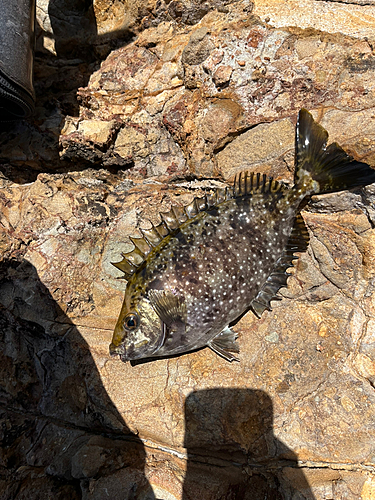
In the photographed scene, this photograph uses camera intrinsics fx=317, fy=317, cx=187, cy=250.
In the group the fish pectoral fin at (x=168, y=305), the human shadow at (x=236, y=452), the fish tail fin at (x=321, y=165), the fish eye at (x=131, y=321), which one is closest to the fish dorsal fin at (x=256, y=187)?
the fish tail fin at (x=321, y=165)

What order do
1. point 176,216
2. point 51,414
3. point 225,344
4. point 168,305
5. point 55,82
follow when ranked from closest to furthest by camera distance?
point 168,305 → point 225,344 → point 176,216 → point 51,414 → point 55,82

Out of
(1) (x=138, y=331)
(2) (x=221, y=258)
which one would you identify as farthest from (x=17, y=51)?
(1) (x=138, y=331)

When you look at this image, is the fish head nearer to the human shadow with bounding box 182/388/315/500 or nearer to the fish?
the fish

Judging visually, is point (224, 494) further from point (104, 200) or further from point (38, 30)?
point (38, 30)

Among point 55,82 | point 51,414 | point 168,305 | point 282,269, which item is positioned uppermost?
point 55,82

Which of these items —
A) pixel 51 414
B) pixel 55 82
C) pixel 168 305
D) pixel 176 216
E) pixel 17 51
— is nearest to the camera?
pixel 168 305

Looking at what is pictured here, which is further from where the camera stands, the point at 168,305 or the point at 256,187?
the point at 256,187

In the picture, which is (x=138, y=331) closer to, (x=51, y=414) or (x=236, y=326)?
(x=236, y=326)
